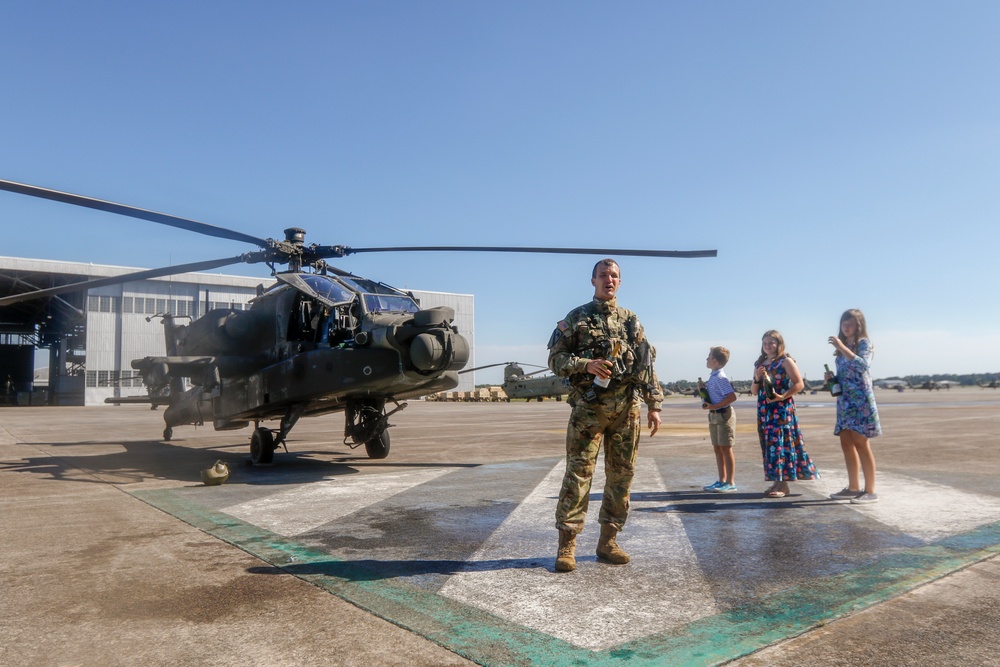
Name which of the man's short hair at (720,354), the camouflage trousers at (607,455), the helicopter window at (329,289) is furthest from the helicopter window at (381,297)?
the camouflage trousers at (607,455)

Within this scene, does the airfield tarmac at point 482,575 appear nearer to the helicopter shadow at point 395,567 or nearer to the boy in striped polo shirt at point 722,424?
the helicopter shadow at point 395,567

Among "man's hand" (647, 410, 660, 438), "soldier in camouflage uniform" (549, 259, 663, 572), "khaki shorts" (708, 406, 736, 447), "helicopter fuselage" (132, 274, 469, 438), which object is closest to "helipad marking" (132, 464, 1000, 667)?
"soldier in camouflage uniform" (549, 259, 663, 572)

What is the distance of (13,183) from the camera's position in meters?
7.35

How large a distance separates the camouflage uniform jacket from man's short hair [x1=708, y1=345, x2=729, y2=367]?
10.5ft

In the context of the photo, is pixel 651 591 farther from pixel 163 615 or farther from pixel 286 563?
pixel 163 615

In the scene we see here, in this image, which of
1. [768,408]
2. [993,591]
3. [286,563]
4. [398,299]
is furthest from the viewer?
[398,299]

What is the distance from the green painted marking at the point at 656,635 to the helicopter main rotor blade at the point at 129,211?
17.1 ft

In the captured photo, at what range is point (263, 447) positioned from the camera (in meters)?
Result: 10.1

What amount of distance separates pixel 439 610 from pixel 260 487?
518 cm

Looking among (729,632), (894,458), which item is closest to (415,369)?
(729,632)

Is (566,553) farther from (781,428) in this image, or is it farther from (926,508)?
(926,508)

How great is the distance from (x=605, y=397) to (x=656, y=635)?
165 cm

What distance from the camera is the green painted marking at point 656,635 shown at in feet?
9.34

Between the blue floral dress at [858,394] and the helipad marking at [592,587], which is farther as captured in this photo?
the blue floral dress at [858,394]
